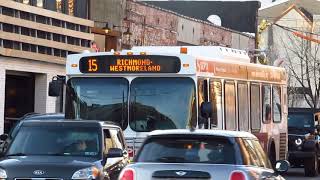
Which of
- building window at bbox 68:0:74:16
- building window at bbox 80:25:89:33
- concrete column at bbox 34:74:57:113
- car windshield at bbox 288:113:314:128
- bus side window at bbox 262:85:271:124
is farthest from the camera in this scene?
building window at bbox 80:25:89:33

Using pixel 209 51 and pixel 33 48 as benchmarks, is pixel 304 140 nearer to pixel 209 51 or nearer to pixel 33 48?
pixel 209 51

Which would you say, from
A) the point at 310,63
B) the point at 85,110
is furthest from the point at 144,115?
the point at 310,63

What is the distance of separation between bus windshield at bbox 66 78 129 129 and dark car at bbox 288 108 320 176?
1140 cm

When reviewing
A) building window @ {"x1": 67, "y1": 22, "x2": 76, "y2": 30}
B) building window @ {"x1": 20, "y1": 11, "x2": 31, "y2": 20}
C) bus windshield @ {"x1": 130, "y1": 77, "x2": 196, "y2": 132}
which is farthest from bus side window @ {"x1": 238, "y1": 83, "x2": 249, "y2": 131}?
building window @ {"x1": 67, "y1": 22, "x2": 76, "y2": 30}

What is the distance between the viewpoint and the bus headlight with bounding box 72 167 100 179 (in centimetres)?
1300

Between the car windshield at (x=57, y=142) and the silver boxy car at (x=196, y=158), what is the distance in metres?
3.42

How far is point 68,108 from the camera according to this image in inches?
680

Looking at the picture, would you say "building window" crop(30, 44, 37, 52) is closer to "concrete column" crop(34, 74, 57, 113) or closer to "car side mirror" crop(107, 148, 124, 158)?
"concrete column" crop(34, 74, 57, 113)

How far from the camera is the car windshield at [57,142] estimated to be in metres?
14.0

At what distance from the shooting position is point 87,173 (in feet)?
43.1

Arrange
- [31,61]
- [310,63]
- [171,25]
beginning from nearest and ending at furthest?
[31,61] < [171,25] < [310,63]

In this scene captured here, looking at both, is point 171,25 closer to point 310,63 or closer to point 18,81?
point 18,81

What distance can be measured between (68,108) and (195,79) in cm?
252

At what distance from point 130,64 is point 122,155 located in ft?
11.8
